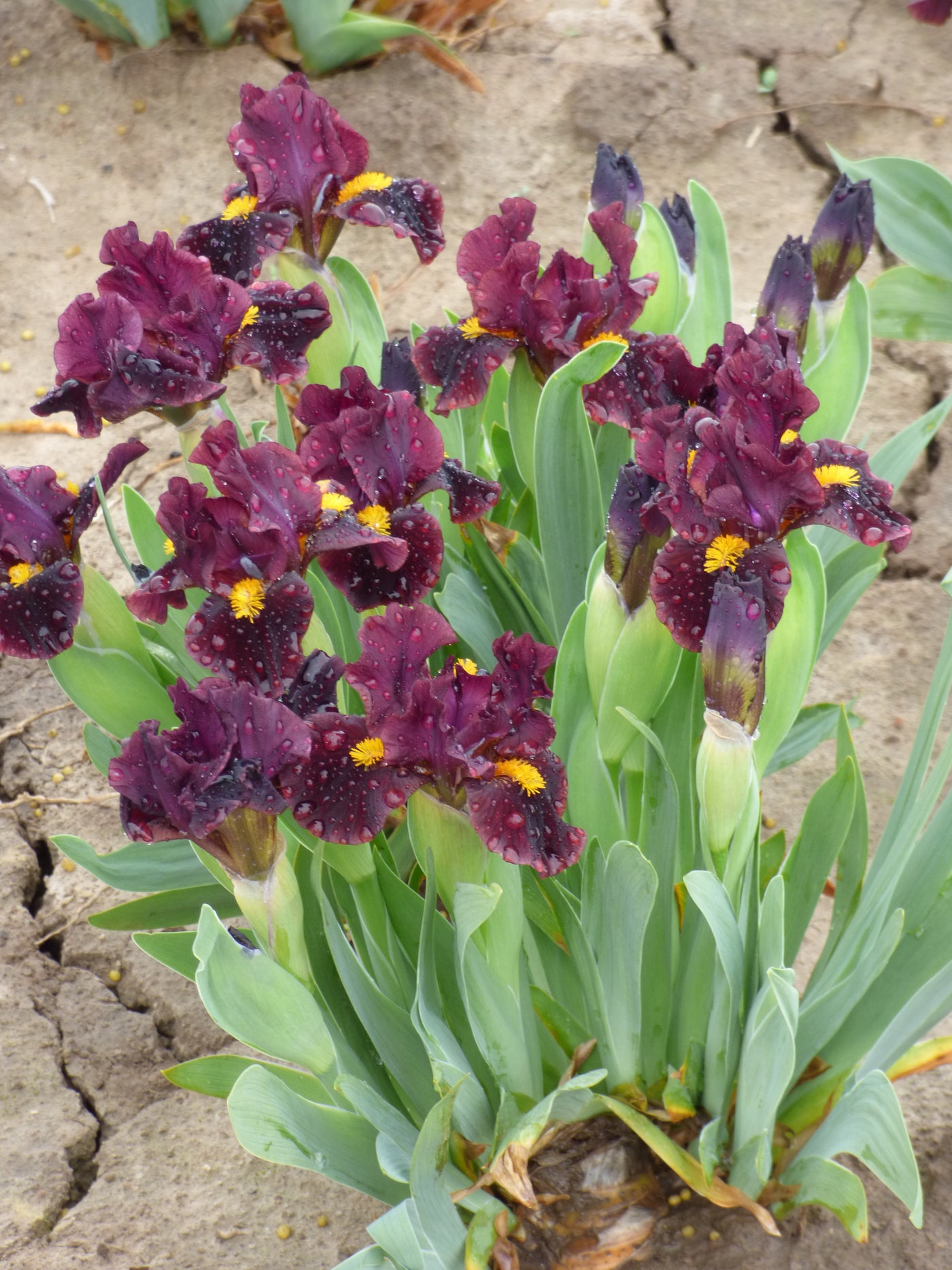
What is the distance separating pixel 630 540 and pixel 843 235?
0.59 m

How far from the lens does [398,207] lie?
1387 millimetres

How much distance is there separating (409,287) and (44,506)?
179 cm

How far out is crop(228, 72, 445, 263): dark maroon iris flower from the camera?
132 cm

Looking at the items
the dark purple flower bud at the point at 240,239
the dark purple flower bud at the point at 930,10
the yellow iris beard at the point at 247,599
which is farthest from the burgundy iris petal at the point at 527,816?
the dark purple flower bud at the point at 930,10

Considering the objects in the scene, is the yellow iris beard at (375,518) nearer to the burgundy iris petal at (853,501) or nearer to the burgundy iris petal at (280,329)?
the burgundy iris petal at (280,329)

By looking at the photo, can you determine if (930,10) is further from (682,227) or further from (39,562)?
(39,562)

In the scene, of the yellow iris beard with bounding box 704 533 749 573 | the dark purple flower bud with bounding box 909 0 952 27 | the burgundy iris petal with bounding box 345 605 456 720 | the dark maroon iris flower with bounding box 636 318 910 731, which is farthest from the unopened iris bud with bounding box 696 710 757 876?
the dark purple flower bud with bounding box 909 0 952 27

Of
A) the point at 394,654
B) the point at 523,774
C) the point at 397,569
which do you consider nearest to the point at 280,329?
the point at 397,569

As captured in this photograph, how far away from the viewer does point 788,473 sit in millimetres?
871

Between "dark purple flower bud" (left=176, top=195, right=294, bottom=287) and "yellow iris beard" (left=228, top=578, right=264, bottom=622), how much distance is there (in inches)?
17.9

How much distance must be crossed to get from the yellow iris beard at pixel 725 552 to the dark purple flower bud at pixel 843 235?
0.60m

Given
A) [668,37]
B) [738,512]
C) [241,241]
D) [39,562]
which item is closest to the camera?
[738,512]

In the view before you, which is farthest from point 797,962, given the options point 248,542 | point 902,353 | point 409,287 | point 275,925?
point 409,287

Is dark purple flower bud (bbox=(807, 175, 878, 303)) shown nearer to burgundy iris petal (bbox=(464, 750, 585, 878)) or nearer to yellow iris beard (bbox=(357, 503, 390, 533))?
yellow iris beard (bbox=(357, 503, 390, 533))
